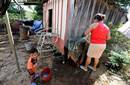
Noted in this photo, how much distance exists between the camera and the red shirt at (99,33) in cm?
414

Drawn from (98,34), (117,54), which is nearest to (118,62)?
(117,54)

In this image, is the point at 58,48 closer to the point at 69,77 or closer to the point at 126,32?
the point at 69,77

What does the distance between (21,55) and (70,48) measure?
104 inches

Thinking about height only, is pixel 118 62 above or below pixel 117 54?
below

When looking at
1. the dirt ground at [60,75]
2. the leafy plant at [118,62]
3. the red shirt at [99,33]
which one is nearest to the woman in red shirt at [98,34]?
the red shirt at [99,33]

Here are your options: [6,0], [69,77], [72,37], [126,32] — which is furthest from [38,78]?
[126,32]

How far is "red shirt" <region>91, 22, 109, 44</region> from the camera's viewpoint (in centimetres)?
414

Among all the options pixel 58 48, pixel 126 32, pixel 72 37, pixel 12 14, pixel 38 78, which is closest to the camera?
pixel 38 78

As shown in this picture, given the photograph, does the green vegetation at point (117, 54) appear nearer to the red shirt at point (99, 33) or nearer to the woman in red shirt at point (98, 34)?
the woman in red shirt at point (98, 34)

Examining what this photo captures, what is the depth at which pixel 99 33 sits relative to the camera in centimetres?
417

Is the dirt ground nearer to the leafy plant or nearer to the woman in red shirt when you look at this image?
the leafy plant

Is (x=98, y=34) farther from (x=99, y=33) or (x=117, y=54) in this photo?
(x=117, y=54)

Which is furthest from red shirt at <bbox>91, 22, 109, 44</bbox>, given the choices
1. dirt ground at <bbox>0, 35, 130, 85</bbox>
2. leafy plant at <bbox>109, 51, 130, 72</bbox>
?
leafy plant at <bbox>109, 51, 130, 72</bbox>

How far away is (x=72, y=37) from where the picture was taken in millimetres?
5562
